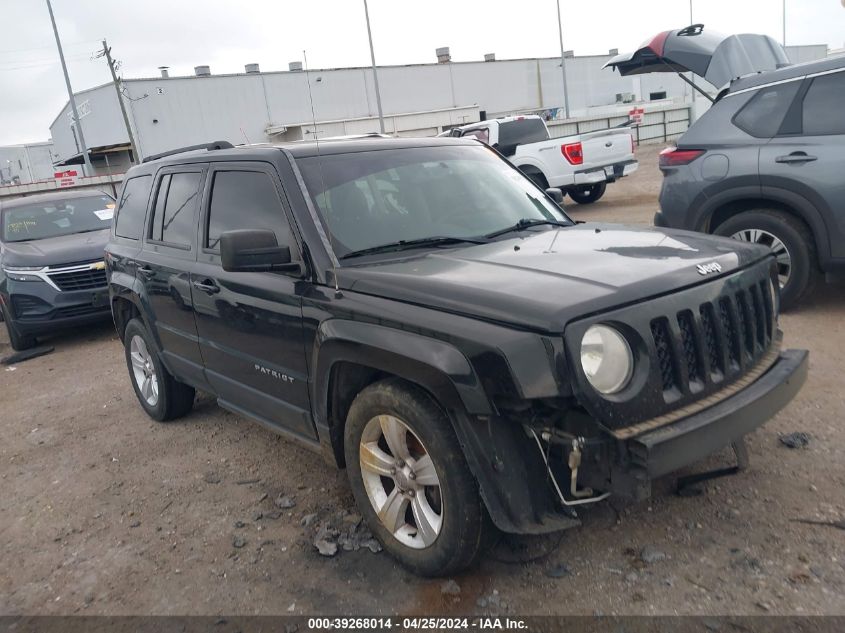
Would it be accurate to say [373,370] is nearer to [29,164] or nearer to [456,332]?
[456,332]

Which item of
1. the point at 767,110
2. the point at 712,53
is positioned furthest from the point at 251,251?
the point at 712,53

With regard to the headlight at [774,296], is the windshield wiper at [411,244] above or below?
above

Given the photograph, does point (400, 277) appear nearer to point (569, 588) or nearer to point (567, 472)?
point (567, 472)

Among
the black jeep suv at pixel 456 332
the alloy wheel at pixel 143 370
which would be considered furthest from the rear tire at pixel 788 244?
the alloy wheel at pixel 143 370

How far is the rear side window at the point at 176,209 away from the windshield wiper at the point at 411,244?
1416 millimetres

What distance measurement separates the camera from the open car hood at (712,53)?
23.7ft

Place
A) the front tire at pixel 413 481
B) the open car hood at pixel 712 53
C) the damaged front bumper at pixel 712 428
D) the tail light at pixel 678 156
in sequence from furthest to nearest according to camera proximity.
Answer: the open car hood at pixel 712 53, the tail light at pixel 678 156, the front tire at pixel 413 481, the damaged front bumper at pixel 712 428

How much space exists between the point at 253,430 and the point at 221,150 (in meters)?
1.94

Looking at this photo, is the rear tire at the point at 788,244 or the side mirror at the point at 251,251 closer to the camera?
the side mirror at the point at 251,251

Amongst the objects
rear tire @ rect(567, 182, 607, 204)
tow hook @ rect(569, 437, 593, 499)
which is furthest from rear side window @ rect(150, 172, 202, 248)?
rear tire @ rect(567, 182, 607, 204)

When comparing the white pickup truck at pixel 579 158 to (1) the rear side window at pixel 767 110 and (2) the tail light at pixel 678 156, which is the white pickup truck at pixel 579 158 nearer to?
(2) the tail light at pixel 678 156

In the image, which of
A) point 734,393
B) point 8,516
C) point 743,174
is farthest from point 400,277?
point 743,174

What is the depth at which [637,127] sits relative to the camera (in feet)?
91.5

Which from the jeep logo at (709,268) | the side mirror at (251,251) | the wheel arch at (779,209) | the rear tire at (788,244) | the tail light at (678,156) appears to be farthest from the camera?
the tail light at (678,156)
